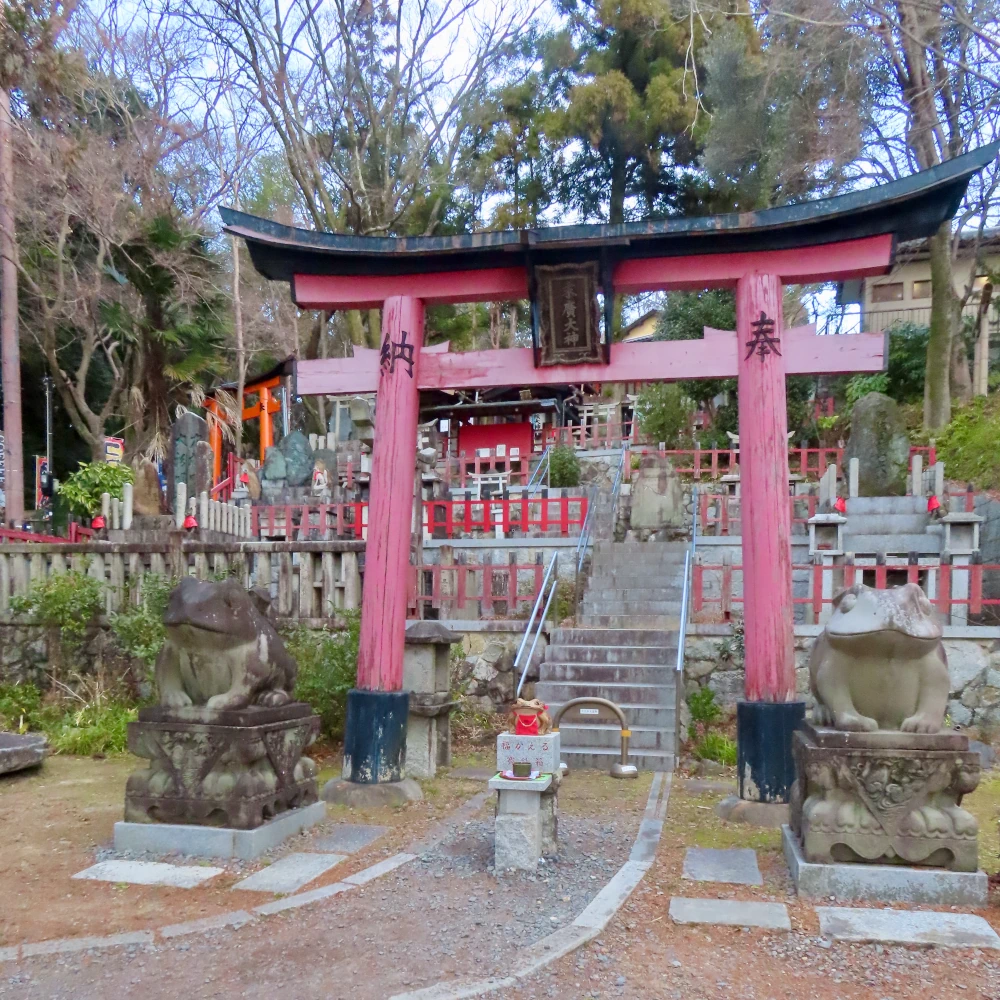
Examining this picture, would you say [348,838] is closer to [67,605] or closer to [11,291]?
[67,605]

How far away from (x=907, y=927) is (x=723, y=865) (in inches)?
47.5

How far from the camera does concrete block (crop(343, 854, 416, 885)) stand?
4.93 meters

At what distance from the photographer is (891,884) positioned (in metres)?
4.54

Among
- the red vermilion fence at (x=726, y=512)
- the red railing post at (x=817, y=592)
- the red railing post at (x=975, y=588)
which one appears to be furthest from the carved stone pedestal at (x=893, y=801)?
the red vermilion fence at (x=726, y=512)

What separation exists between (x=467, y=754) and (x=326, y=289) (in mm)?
4662

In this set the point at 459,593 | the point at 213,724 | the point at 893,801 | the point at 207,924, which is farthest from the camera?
the point at 459,593

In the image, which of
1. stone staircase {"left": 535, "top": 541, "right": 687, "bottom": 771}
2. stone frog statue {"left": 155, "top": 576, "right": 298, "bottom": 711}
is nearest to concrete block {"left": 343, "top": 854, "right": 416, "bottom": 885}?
stone frog statue {"left": 155, "top": 576, "right": 298, "bottom": 711}

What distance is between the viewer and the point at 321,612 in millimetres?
9203

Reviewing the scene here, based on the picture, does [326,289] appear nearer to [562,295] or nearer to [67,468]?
[562,295]

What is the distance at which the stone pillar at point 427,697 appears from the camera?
7.53 m

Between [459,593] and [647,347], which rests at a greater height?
[647,347]

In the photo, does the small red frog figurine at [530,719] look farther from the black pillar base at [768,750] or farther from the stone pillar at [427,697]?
the stone pillar at [427,697]

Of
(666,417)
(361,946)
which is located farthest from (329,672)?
(666,417)

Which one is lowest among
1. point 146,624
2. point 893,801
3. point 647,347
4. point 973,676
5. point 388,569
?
point 973,676
